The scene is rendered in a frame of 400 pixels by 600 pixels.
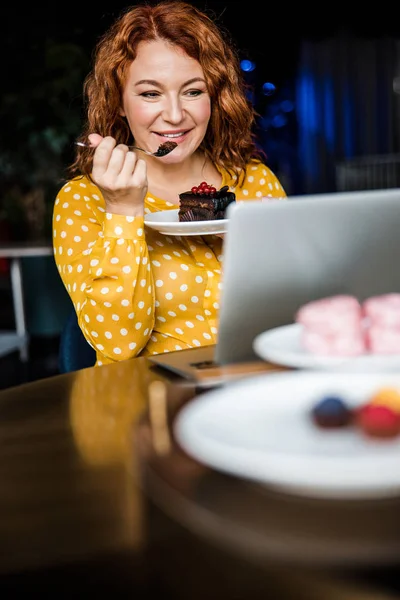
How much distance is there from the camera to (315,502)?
62 centimetres

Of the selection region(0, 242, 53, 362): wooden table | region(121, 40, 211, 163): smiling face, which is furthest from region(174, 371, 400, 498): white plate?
region(0, 242, 53, 362): wooden table

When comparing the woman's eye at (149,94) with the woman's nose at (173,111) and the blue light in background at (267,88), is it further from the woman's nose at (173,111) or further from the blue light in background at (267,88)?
the blue light in background at (267,88)

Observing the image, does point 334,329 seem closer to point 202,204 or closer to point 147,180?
point 147,180

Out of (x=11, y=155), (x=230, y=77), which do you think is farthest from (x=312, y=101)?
(x=230, y=77)

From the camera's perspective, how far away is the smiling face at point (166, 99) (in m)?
1.69

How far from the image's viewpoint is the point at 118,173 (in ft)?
4.57

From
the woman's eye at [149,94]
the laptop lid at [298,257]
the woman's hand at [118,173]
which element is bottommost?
the laptop lid at [298,257]

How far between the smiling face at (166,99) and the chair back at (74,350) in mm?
422

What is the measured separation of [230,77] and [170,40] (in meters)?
0.20

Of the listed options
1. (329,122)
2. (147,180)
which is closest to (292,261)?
(147,180)

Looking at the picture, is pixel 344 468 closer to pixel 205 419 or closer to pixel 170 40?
pixel 205 419

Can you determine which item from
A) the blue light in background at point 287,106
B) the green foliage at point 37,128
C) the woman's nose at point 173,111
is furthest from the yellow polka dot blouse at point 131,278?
the blue light in background at point 287,106

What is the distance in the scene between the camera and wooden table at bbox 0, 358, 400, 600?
54 cm

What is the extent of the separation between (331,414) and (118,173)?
A: 0.82 metres
